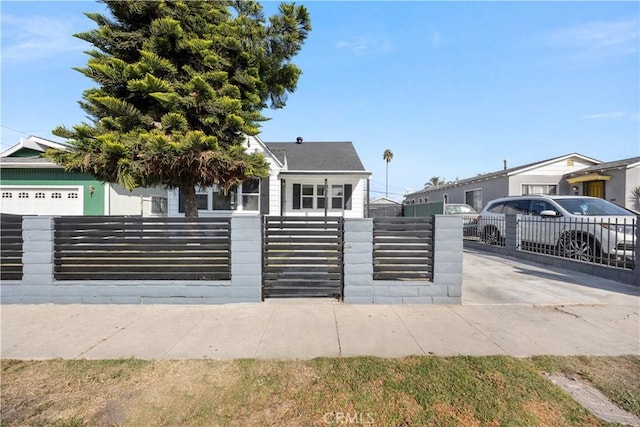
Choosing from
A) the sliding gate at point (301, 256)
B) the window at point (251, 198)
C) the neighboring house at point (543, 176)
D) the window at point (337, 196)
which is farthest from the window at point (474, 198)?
the sliding gate at point (301, 256)

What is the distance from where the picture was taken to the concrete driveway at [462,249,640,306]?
5301 millimetres

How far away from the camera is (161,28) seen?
6.22 m

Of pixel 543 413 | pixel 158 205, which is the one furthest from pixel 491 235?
pixel 158 205

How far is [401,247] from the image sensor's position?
17.0 feet

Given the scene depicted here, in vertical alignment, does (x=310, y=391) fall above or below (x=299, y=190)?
below

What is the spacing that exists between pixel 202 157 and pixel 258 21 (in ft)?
12.1

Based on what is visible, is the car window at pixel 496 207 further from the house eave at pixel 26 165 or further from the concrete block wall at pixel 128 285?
the house eave at pixel 26 165

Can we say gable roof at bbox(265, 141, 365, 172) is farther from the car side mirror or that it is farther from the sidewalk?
the sidewalk

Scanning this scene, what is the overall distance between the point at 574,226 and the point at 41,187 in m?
18.1

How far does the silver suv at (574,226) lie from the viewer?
680 centimetres

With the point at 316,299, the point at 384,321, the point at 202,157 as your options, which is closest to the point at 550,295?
the point at 384,321

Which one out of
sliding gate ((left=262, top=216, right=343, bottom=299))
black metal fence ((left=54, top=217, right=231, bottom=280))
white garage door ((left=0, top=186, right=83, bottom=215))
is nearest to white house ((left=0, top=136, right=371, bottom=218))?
white garage door ((left=0, top=186, right=83, bottom=215))

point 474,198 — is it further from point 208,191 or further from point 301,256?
point 301,256

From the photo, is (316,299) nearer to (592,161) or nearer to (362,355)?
(362,355)
